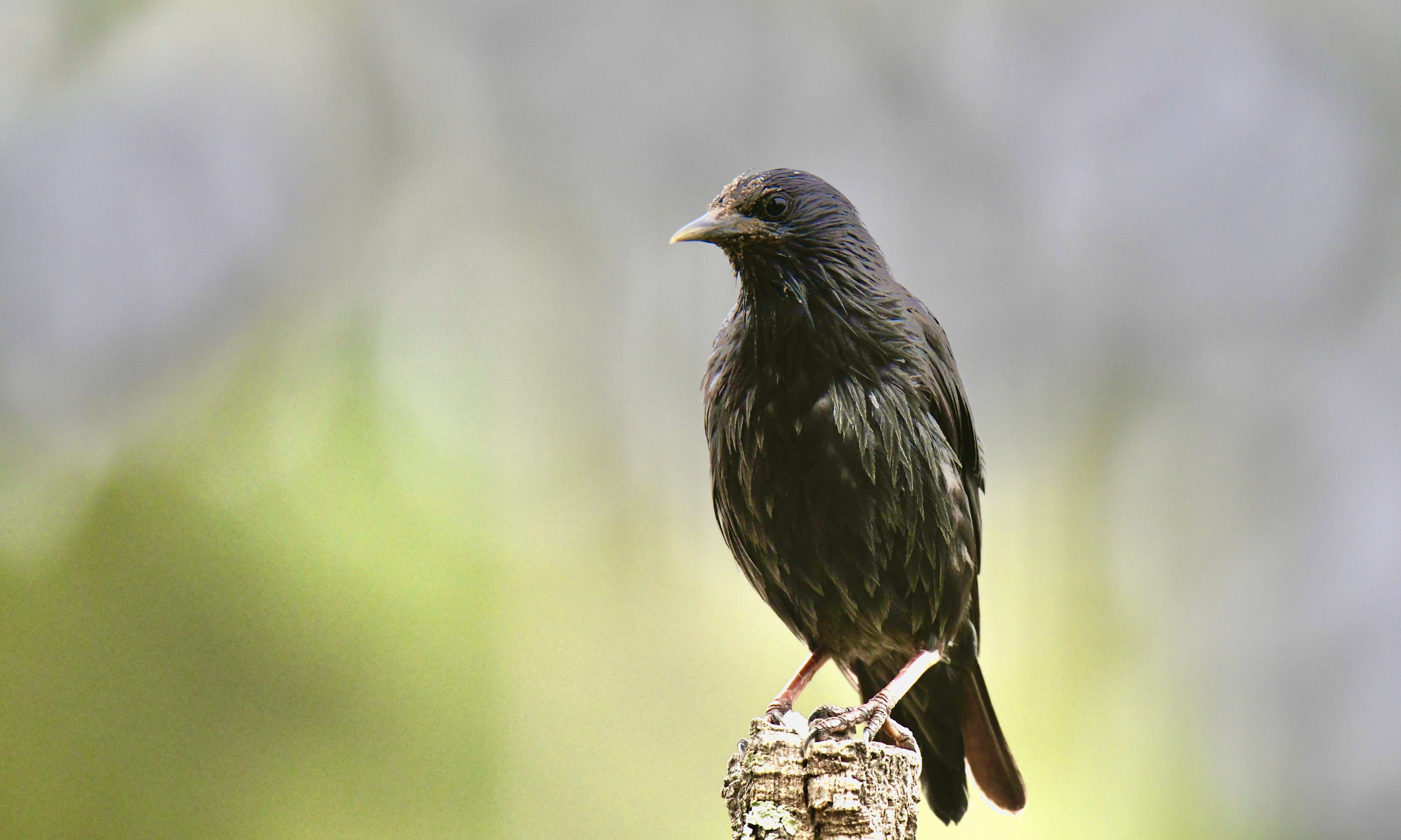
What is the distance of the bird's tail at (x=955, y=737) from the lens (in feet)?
11.1

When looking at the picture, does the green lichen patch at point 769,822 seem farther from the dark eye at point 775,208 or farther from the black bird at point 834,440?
the dark eye at point 775,208

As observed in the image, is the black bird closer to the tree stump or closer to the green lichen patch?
the tree stump

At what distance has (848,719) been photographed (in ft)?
8.68

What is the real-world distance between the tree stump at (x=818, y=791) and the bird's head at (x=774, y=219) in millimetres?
1300

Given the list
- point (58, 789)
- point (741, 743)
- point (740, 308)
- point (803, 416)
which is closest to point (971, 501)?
point (803, 416)

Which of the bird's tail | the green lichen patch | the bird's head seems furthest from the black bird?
the green lichen patch

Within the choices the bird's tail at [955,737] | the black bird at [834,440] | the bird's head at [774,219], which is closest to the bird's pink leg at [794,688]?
the black bird at [834,440]

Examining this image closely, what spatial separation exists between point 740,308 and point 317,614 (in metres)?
3.10

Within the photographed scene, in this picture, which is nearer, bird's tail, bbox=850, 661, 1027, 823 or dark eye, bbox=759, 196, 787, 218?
dark eye, bbox=759, 196, 787, 218

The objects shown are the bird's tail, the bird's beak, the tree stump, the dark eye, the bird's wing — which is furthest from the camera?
the bird's tail

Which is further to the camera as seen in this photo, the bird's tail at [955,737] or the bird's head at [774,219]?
the bird's tail at [955,737]

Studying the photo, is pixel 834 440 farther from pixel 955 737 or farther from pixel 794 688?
pixel 955 737

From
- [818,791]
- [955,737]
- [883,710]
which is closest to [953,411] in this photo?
[883,710]

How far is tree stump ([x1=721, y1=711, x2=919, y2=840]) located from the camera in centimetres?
241
